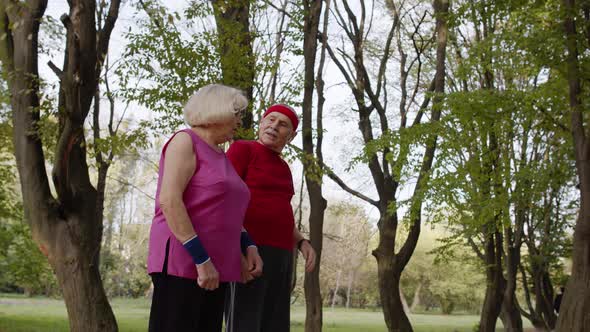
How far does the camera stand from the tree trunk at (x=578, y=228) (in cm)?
848

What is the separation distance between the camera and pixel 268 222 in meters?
3.07

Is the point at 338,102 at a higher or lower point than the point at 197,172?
higher

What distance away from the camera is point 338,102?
18.6 m

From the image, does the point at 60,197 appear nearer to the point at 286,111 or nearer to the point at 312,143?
the point at 312,143

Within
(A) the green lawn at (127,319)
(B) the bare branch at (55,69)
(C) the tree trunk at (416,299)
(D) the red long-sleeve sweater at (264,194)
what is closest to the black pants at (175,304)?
(D) the red long-sleeve sweater at (264,194)

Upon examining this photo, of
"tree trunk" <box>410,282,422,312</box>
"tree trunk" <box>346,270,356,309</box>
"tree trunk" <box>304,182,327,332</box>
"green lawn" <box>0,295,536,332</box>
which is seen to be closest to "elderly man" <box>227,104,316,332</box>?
"tree trunk" <box>304,182,327,332</box>

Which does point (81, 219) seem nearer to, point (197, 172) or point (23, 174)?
point (23, 174)

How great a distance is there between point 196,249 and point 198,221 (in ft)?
0.41

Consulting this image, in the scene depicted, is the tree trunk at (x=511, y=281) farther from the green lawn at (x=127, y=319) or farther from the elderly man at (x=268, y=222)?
the elderly man at (x=268, y=222)

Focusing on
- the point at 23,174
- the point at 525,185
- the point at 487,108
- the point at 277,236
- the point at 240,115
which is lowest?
the point at 277,236

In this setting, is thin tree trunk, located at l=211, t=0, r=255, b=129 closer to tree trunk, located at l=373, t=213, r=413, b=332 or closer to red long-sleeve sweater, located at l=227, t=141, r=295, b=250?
tree trunk, located at l=373, t=213, r=413, b=332

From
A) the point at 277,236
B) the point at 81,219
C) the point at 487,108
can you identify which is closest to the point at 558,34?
the point at 487,108

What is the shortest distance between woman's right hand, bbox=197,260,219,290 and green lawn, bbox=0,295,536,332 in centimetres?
2074

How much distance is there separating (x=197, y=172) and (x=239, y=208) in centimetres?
23
